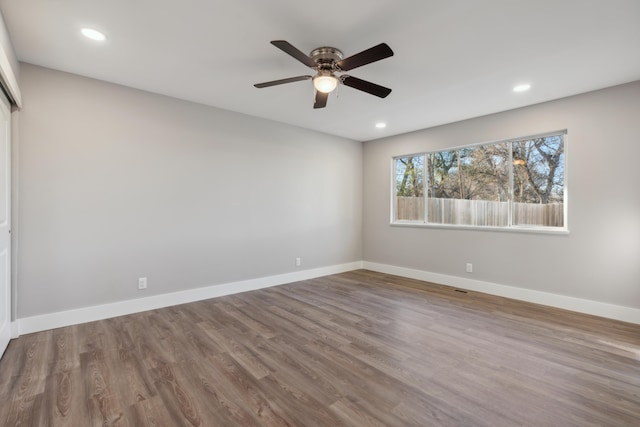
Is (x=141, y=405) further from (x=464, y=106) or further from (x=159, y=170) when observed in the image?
(x=464, y=106)

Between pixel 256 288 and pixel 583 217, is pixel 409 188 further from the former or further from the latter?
pixel 256 288

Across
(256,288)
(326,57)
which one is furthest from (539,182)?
(256,288)

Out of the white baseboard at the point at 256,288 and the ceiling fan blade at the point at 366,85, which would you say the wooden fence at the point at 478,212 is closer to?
the white baseboard at the point at 256,288

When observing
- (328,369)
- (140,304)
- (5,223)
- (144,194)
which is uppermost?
(144,194)

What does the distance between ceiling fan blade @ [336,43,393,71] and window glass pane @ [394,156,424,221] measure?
3.32 metres

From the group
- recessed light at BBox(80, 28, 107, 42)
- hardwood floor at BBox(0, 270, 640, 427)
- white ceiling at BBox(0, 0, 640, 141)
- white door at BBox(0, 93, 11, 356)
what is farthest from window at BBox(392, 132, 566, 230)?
white door at BBox(0, 93, 11, 356)

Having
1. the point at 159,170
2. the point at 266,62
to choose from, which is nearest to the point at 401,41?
the point at 266,62

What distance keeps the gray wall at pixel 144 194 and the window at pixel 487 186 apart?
1.85m

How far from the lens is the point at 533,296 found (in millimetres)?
3879

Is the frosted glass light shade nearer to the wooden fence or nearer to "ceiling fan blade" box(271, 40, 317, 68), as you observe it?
"ceiling fan blade" box(271, 40, 317, 68)

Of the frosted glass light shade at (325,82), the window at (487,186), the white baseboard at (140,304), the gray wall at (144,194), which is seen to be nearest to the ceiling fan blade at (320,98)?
the frosted glass light shade at (325,82)

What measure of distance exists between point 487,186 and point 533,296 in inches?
63.1

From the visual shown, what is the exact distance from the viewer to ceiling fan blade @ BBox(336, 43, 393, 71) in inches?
79.5

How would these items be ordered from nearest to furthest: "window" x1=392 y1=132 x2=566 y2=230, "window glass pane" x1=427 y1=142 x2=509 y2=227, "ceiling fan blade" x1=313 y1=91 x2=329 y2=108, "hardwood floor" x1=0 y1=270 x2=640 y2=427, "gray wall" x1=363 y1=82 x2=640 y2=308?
"hardwood floor" x1=0 y1=270 x2=640 y2=427 → "ceiling fan blade" x1=313 y1=91 x2=329 y2=108 → "gray wall" x1=363 y1=82 x2=640 y2=308 → "window" x1=392 y1=132 x2=566 y2=230 → "window glass pane" x1=427 y1=142 x2=509 y2=227
